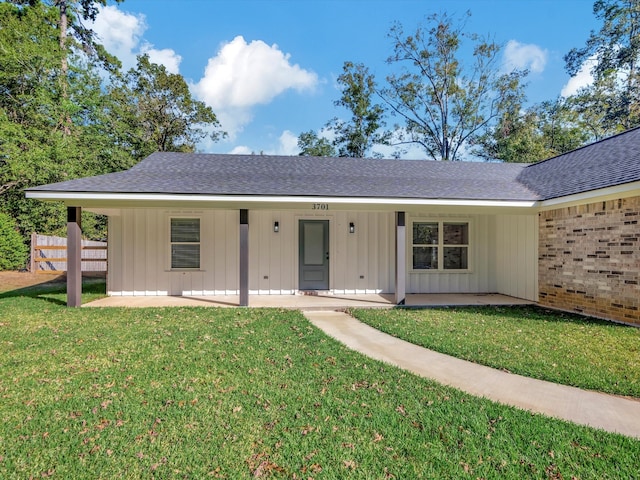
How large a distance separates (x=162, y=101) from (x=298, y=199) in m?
18.0

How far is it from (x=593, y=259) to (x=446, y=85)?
20.4 metres

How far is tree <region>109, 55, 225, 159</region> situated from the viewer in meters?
19.9

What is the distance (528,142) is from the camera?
2002cm

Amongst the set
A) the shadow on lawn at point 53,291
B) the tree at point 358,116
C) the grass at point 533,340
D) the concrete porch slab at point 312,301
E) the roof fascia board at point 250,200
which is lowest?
the grass at point 533,340

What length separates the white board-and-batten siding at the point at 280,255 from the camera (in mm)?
8984

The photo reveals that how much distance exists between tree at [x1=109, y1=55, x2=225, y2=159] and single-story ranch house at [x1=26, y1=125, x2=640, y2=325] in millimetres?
11222

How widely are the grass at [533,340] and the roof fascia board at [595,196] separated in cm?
232

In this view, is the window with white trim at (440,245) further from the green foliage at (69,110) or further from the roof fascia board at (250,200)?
the green foliage at (69,110)

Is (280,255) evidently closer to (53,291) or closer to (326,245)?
(326,245)

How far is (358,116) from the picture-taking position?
2453cm

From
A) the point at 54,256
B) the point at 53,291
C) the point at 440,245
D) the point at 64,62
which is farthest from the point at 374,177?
the point at 64,62

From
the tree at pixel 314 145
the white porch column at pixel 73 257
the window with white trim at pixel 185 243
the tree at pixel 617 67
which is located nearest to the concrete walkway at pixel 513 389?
the window with white trim at pixel 185 243

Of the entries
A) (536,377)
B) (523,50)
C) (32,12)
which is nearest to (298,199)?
(536,377)

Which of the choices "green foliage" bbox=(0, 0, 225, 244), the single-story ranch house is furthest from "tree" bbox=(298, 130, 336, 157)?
the single-story ranch house
